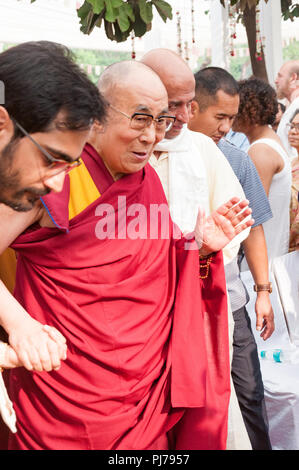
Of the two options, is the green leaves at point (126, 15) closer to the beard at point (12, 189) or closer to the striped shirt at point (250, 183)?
the striped shirt at point (250, 183)

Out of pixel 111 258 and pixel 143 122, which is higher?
pixel 143 122

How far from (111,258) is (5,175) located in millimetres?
564

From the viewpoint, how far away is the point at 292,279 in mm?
3770

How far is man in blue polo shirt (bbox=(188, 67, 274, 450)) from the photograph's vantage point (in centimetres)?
305

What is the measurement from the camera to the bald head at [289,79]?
6.00 m

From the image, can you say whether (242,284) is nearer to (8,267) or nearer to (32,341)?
(8,267)

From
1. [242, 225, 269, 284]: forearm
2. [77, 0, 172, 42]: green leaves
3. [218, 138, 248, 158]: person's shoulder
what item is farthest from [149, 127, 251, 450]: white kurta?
[77, 0, 172, 42]: green leaves

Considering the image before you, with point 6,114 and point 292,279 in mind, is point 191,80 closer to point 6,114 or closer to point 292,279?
point 6,114

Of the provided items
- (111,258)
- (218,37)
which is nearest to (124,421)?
(111,258)

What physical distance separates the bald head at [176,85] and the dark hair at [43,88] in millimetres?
946

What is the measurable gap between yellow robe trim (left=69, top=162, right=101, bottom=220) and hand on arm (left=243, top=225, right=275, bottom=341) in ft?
3.94

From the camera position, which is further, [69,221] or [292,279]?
[292,279]

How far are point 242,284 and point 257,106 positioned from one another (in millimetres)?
1465

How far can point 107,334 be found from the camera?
79.6 inches
